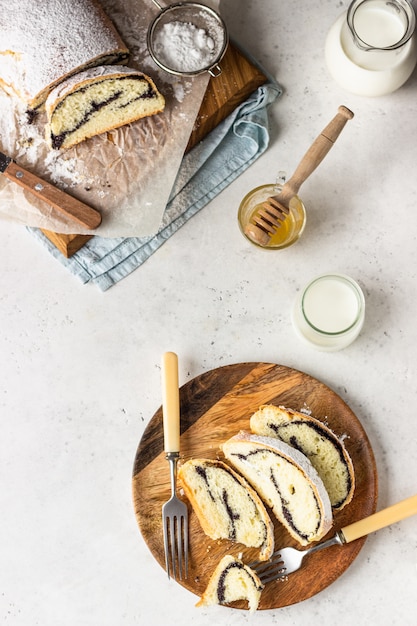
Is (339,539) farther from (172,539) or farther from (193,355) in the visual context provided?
(193,355)

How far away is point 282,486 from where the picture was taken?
5.48 feet

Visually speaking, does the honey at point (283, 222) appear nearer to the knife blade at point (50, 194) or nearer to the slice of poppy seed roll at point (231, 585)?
the knife blade at point (50, 194)

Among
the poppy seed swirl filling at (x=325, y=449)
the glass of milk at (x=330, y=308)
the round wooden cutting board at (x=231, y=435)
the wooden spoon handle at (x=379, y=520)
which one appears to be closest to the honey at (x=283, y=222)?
the glass of milk at (x=330, y=308)

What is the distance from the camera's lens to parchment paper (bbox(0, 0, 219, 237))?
178 centimetres

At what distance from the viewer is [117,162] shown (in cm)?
180

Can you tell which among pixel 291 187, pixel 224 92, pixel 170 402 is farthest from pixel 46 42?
pixel 170 402

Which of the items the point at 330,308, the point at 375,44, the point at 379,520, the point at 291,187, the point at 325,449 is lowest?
the point at 379,520

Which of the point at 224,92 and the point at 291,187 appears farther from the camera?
the point at 224,92

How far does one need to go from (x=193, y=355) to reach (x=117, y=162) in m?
0.49

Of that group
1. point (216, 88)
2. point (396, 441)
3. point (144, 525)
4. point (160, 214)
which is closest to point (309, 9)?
point (216, 88)

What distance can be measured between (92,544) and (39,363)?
439 millimetres

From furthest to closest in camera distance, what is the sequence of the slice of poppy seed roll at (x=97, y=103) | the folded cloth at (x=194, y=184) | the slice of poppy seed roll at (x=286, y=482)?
the folded cloth at (x=194, y=184) → the slice of poppy seed roll at (x=97, y=103) → the slice of poppy seed roll at (x=286, y=482)

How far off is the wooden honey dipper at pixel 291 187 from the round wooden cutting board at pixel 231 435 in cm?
31

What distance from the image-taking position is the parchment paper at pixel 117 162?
70.2 inches
